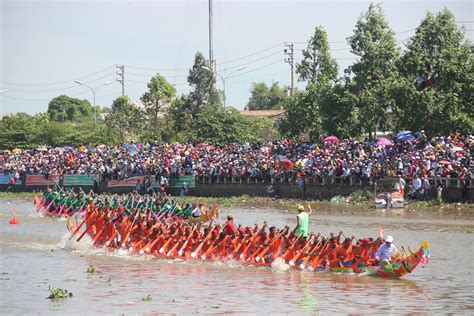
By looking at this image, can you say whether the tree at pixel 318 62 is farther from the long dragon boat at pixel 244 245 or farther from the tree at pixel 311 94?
the long dragon boat at pixel 244 245

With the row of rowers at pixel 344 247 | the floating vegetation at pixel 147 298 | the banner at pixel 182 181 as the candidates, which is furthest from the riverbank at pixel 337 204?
the floating vegetation at pixel 147 298

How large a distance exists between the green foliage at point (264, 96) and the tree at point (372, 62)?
6537 cm

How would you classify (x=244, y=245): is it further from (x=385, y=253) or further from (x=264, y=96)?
(x=264, y=96)

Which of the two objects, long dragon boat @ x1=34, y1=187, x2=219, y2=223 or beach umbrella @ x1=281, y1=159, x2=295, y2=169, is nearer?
long dragon boat @ x1=34, y1=187, x2=219, y2=223

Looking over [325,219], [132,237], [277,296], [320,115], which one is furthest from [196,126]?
[277,296]

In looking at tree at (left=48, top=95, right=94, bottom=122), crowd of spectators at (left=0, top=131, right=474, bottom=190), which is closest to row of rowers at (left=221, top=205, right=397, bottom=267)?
crowd of spectators at (left=0, top=131, right=474, bottom=190)

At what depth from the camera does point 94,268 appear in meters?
20.0

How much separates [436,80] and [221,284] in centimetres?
2077

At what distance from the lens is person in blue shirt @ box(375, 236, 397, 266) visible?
17.1 metres

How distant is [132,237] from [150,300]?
749 centimetres

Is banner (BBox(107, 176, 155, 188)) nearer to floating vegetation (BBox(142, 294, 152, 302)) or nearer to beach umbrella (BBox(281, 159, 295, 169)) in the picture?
beach umbrella (BBox(281, 159, 295, 169))

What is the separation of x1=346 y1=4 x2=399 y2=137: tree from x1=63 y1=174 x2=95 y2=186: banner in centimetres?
1768

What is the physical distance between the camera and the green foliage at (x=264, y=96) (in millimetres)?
107619

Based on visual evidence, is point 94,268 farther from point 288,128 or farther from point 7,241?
point 288,128
